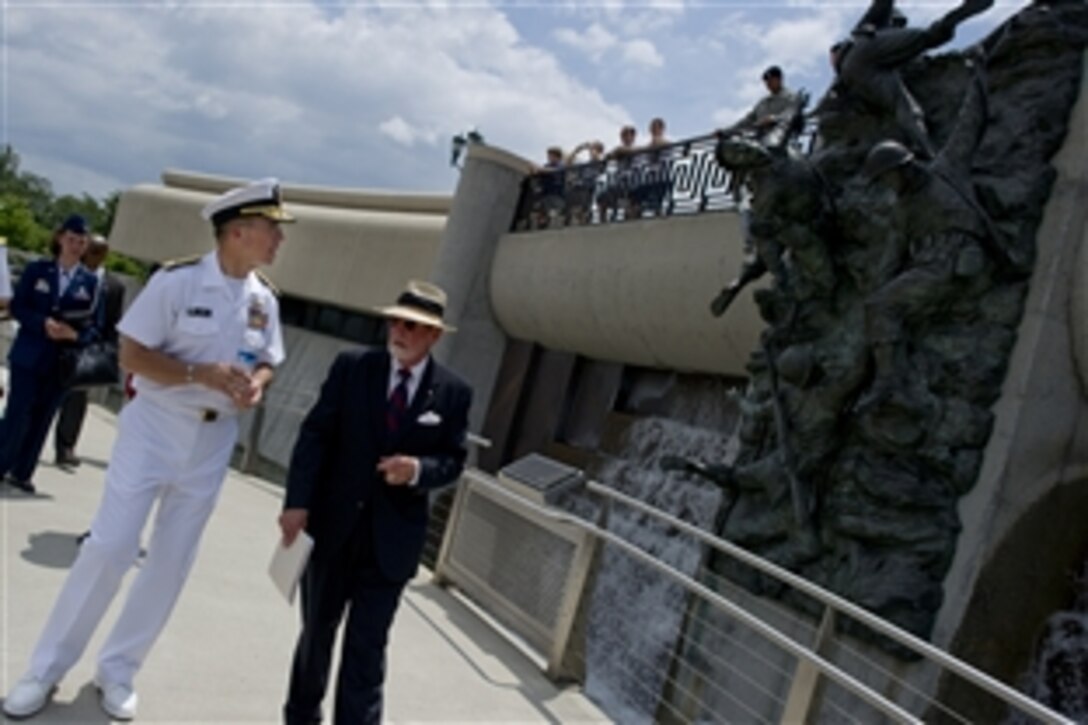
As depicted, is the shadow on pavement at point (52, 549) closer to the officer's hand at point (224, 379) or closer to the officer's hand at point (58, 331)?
the officer's hand at point (58, 331)

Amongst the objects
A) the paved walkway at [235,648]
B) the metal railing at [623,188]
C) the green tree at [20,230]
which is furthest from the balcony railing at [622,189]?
the green tree at [20,230]

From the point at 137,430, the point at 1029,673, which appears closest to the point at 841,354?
the point at 1029,673

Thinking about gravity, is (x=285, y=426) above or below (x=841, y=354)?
below

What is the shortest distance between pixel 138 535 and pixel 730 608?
94.3 inches

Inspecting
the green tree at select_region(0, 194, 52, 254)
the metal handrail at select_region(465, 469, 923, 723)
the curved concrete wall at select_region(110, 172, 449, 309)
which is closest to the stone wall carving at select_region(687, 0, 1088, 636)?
the metal handrail at select_region(465, 469, 923, 723)

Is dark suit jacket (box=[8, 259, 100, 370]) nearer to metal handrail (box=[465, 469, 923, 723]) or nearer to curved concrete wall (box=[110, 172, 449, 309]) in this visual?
metal handrail (box=[465, 469, 923, 723])

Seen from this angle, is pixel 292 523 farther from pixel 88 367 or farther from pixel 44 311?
pixel 44 311

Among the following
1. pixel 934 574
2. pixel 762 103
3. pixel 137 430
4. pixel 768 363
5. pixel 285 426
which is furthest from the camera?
pixel 285 426

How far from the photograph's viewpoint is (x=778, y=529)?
6.16 meters

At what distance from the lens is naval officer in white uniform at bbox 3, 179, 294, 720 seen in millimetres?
3418

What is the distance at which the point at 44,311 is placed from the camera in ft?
21.3

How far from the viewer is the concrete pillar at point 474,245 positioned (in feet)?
45.2

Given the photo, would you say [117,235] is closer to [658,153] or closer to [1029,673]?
[658,153]

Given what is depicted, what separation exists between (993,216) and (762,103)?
4.55 m
